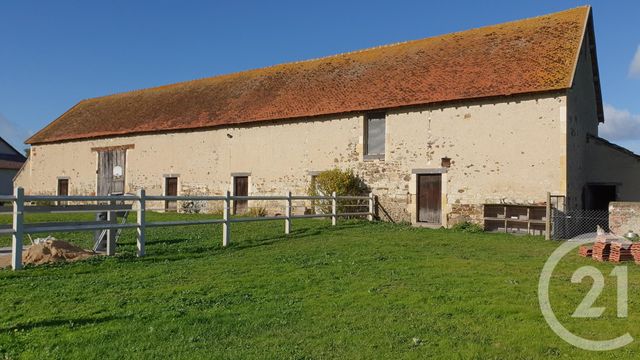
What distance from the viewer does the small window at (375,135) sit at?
1897cm

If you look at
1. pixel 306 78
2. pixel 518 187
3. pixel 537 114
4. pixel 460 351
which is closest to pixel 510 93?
pixel 537 114

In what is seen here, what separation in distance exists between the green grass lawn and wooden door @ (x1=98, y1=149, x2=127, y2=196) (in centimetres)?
1786

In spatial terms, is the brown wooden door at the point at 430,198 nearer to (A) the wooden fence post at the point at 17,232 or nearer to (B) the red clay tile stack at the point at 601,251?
(B) the red clay tile stack at the point at 601,251

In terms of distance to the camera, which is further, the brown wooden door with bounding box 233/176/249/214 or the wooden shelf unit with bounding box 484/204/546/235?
the brown wooden door with bounding box 233/176/249/214

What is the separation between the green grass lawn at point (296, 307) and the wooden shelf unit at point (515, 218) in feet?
18.4

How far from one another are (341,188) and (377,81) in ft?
16.0

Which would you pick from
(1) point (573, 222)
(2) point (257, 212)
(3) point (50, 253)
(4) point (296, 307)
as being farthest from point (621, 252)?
(2) point (257, 212)

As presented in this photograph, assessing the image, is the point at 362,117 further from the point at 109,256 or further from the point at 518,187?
the point at 109,256

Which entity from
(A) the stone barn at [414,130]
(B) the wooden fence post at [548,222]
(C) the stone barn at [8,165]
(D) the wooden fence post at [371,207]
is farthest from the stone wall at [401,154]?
Answer: (C) the stone barn at [8,165]

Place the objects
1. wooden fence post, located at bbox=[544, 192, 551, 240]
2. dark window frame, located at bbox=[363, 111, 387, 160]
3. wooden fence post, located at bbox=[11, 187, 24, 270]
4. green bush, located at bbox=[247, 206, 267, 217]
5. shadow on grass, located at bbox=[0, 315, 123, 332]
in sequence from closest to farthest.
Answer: shadow on grass, located at bbox=[0, 315, 123, 332], wooden fence post, located at bbox=[11, 187, 24, 270], wooden fence post, located at bbox=[544, 192, 551, 240], dark window frame, located at bbox=[363, 111, 387, 160], green bush, located at bbox=[247, 206, 267, 217]

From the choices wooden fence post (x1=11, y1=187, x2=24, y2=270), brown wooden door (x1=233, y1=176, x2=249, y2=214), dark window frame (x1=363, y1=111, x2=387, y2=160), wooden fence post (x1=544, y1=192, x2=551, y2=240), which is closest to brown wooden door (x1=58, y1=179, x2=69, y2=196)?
brown wooden door (x1=233, y1=176, x2=249, y2=214)

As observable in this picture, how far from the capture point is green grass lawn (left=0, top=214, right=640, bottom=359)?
14.7 feet

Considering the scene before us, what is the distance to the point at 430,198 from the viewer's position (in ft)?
58.0

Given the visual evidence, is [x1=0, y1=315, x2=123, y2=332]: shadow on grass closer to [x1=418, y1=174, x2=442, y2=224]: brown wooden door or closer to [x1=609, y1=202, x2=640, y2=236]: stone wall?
[x1=609, y1=202, x2=640, y2=236]: stone wall
